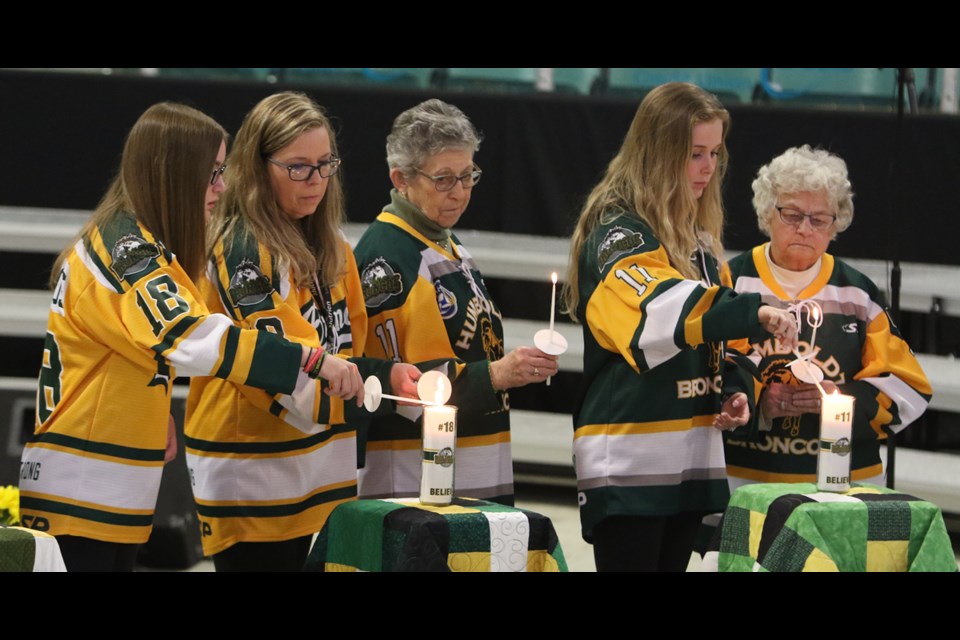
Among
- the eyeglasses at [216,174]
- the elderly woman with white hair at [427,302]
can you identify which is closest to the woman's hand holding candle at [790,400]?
the elderly woman with white hair at [427,302]

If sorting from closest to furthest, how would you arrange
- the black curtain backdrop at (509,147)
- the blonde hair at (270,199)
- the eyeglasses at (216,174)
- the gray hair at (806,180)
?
the eyeglasses at (216,174) < the blonde hair at (270,199) < the gray hair at (806,180) < the black curtain backdrop at (509,147)

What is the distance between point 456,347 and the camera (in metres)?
2.94

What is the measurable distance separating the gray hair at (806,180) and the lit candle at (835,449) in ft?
2.88

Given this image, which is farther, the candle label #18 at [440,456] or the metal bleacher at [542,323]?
the metal bleacher at [542,323]

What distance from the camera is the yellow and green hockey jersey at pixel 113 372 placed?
2402 mm

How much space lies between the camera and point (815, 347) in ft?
10.3

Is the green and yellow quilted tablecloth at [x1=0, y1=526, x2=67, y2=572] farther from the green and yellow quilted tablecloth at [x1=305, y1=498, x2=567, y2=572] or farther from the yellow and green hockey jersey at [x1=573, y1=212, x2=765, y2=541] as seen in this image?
the yellow and green hockey jersey at [x1=573, y1=212, x2=765, y2=541]

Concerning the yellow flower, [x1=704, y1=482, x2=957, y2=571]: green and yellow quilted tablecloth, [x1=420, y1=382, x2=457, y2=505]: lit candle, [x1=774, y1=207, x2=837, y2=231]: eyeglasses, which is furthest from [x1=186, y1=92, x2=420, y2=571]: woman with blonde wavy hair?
[x1=774, y1=207, x2=837, y2=231]: eyeglasses

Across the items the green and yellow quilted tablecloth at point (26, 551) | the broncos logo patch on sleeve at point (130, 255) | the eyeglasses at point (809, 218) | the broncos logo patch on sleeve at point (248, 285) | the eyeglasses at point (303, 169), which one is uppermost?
the eyeglasses at point (303, 169)

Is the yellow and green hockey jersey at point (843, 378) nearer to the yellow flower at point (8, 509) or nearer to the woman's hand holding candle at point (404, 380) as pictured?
the woman's hand holding candle at point (404, 380)

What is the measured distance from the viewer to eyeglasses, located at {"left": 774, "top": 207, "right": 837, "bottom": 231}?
3.21 meters

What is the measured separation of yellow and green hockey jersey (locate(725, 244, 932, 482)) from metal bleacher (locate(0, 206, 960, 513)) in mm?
1786

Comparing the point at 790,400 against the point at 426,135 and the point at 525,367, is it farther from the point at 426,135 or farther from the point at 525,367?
the point at 426,135

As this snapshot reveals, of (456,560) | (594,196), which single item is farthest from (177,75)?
(456,560)
